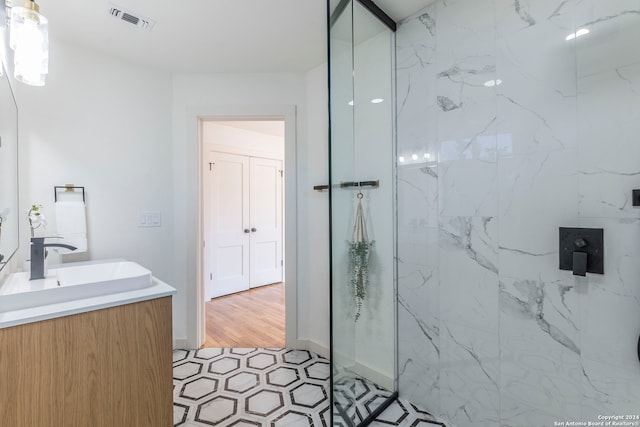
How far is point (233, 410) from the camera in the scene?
172 centimetres

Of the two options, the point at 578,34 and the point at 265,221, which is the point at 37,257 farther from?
the point at 265,221

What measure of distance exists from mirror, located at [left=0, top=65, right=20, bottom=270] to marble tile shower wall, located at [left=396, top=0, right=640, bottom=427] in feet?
6.42

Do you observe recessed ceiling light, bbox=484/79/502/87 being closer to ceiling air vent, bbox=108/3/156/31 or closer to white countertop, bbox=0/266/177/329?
white countertop, bbox=0/266/177/329

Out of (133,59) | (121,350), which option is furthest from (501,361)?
(133,59)

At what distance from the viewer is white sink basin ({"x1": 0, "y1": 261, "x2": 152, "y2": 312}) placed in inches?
41.4

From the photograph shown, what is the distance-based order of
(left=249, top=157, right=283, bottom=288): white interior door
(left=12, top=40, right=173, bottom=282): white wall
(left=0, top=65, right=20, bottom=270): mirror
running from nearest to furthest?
(left=0, top=65, right=20, bottom=270): mirror < (left=12, top=40, right=173, bottom=282): white wall < (left=249, top=157, right=283, bottom=288): white interior door

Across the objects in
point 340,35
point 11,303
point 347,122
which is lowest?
point 11,303

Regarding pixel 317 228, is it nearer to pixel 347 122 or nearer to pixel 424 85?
pixel 347 122

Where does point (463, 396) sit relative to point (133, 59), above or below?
below

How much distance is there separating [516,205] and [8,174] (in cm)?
244

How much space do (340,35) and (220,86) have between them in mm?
1440

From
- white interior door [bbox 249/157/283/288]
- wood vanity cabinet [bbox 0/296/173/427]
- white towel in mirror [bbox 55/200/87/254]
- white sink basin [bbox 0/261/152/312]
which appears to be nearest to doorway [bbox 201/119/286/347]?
white interior door [bbox 249/157/283/288]

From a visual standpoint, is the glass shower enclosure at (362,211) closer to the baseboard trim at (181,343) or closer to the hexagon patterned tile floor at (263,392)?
the hexagon patterned tile floor at (263,392)

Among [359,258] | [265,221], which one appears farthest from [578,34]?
[265,221]
